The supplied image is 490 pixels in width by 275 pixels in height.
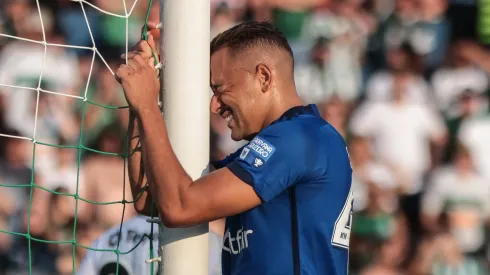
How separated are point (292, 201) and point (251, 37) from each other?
55 centimetres

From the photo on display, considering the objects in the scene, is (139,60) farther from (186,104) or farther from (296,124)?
(296,124)

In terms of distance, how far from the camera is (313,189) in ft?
9.53

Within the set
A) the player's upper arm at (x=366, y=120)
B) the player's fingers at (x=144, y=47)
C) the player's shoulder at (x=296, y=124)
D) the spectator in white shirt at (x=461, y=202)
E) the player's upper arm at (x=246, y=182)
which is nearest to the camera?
the player's upper arm at (x=246, y=182)

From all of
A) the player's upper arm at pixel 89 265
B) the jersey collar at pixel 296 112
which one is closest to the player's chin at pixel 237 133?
the jersey collar at pixel 296 112

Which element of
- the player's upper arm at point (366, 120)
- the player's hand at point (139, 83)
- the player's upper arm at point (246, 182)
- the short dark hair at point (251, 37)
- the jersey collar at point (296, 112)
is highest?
the player's upper arm at point (366, 120)

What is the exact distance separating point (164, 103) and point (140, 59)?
171 mm

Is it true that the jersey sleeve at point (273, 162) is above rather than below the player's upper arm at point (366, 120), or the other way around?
below

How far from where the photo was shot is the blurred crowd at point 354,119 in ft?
22.8

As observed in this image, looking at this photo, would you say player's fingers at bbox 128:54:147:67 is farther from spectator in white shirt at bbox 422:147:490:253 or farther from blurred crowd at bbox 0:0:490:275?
spectator in white shirt at bbox 422:147:490:253

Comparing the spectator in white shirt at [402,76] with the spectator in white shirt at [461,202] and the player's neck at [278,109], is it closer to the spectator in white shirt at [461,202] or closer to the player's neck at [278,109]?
the spectator in white shirt at [461,202]

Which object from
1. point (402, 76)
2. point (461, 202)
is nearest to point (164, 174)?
point (461, 202)

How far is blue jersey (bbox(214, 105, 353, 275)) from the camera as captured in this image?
9.27ft

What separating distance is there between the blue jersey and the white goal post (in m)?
0.18

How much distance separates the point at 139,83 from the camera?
2953 millimetres
